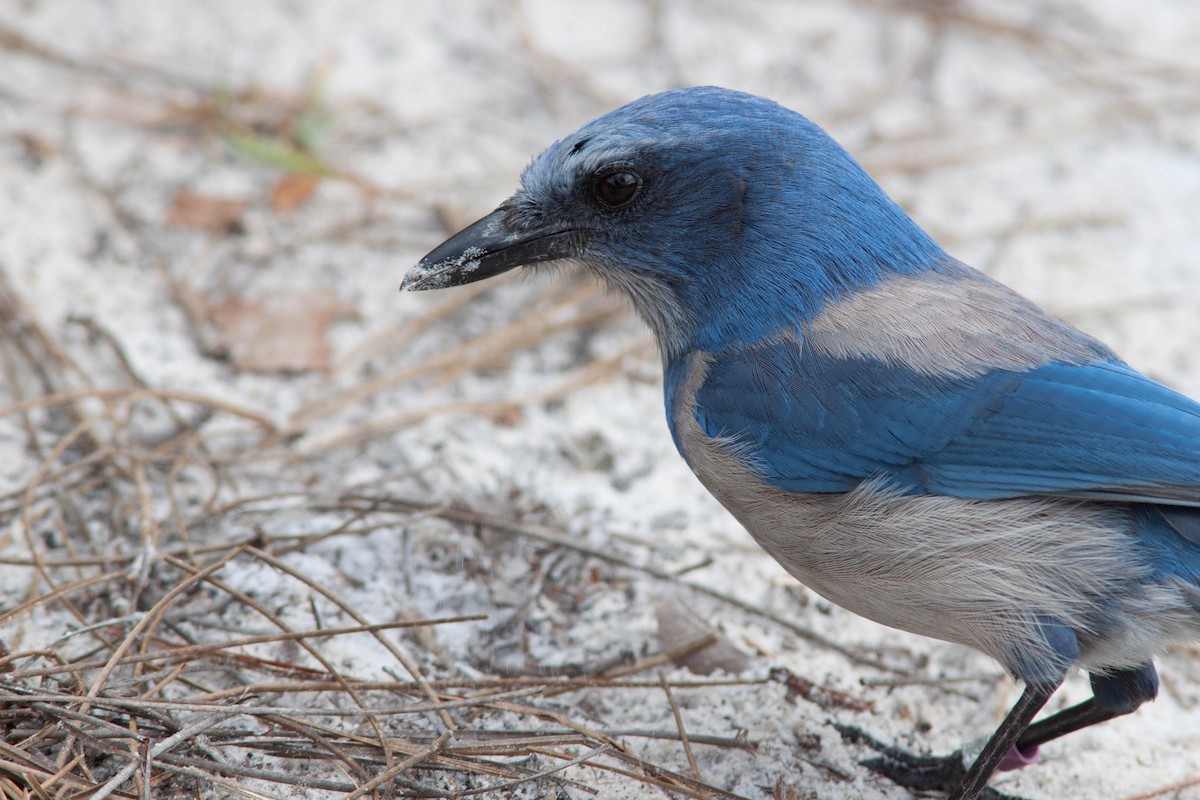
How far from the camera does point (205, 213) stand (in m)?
4.75

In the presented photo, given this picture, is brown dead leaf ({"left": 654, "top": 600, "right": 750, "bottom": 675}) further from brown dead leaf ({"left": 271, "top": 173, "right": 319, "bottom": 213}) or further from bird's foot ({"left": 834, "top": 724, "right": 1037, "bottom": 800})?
brown dead leaf ({"left": 271, "top": 173, "right": 319, "bottom": 213})

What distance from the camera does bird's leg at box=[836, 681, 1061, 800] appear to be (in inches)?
108

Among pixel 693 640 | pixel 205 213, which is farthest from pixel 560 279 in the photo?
pixel 693 640

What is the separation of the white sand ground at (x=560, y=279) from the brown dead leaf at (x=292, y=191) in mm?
46

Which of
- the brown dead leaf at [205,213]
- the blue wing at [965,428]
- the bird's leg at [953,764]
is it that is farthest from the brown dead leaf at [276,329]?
the bird's leg at [953,764]

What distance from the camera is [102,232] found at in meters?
4.52

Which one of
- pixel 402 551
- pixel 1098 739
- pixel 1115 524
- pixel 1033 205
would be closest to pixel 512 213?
pixel 402 551

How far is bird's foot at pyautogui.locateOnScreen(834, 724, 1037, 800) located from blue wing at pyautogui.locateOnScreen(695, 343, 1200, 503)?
0.74 meters

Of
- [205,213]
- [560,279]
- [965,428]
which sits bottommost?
[965,428]

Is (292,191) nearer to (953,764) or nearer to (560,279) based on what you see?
(560,279)

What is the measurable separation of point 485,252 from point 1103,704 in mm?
1895

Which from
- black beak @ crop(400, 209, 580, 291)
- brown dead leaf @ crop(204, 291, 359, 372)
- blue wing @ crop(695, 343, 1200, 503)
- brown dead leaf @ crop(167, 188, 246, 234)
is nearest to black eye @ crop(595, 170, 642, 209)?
black beak @ crop(400, 209, 580, 291)

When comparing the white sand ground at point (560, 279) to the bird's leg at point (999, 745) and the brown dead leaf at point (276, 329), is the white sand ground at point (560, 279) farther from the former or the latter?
the bird's leg at point (999, 745)

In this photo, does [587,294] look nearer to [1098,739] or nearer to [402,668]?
[402,668]
